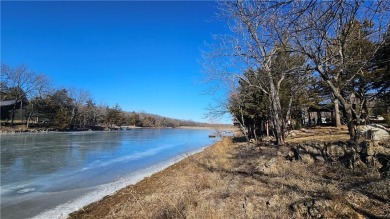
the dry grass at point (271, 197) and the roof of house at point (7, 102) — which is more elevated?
the roof of house at point (7, 102)

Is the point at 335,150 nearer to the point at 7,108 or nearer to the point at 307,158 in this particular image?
the point at 307,158

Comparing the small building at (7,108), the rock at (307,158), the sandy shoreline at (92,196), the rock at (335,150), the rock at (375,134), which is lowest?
the sandy shoreline at (92,196)

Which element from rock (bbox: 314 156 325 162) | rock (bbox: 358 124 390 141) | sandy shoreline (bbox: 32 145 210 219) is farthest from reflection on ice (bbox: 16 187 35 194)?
rock (bbox: 358 124 390 141)

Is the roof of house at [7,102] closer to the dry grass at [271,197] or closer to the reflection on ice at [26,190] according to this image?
the reflection on ice at [26,190]

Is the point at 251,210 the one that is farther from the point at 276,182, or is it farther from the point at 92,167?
the point at 92,167

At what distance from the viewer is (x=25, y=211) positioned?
7543mm

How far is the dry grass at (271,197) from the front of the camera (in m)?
4.65

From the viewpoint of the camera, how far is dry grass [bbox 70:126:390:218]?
4648 mm

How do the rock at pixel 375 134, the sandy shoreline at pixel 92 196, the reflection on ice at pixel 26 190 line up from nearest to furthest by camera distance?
the sandy shoreline at pixel 92 196, the rock at pixel 375 134, the reflection on ice at pixel 26 190

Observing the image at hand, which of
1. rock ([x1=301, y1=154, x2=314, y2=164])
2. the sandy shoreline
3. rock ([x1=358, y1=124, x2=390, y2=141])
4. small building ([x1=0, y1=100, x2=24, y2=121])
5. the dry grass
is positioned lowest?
the sandy shoreline

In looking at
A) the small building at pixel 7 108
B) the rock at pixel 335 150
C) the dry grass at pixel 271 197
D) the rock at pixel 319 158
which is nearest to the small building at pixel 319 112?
the rock at pixel 335 150

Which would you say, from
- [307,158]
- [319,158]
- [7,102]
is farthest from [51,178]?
[7,102]

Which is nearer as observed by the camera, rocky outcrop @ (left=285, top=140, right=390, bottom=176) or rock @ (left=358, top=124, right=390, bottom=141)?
rocky outcrop @ (left=285, top=140, right=390, bottom=176)

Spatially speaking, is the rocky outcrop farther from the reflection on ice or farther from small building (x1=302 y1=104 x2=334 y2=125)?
small building (x1=302 y1=104 x2=334 y2=125)
